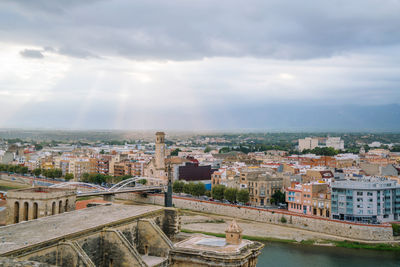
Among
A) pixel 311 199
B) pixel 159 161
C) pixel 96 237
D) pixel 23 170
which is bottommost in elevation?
pixel 23 170

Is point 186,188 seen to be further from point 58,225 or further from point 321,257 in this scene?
point 58,225

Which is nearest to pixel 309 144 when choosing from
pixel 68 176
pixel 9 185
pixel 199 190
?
pixel 68 176

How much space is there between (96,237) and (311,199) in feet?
108

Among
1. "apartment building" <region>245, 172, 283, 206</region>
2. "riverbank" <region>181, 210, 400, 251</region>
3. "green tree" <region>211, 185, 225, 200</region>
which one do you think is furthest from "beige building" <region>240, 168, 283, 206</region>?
"riverbank" <region>181, 210, 400, 251</region>

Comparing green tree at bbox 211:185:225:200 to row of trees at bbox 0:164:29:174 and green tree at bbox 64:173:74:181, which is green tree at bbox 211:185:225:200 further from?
row of trees at bbox 0:164:29:174

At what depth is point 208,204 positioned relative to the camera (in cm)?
5819

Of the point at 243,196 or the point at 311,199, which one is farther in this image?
the point at 243,196

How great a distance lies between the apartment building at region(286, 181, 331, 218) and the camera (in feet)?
163

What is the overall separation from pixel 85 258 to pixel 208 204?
39.0m

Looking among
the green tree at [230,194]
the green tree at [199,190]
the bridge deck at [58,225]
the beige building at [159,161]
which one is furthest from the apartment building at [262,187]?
the bridge deck at [58,225]

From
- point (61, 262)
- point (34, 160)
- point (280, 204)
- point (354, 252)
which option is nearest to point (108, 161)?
point (34, 160)

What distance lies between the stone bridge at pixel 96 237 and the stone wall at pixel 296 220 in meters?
21.7

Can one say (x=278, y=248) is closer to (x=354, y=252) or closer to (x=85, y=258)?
(x=354, y=252)

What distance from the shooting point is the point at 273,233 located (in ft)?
151
